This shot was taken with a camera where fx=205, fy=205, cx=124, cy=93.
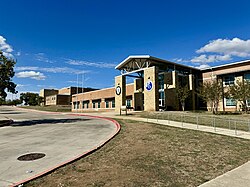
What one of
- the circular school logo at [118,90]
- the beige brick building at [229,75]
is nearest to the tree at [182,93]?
the beige brick building at [229,75]

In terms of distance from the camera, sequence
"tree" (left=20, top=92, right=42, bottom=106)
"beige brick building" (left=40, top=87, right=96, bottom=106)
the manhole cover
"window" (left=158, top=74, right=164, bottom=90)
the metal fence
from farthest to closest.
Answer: "tree" (left=20, top=92, right=42, bottom=106), "beige brick building" (left=40, top=87, right=96, bottom=106), "window" (left=158, top=74, right=164, bottom=90), the metal fence, the manhole cover

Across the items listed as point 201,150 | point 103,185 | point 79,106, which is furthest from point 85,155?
point 79,106

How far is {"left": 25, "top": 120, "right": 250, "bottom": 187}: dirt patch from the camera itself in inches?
230

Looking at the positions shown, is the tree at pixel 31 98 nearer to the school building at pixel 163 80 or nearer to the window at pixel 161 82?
the school building at pixel 163 80

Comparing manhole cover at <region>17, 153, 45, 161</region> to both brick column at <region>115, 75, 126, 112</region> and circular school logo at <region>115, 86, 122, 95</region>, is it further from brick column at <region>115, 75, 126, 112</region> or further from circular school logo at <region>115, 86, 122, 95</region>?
circular school logo at <region>115, 86, 122, 95</region>

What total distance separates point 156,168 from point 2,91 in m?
19.2

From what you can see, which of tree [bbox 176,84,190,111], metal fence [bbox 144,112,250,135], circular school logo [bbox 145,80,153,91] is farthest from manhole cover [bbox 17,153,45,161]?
tree [bbox 176,84,190,111]

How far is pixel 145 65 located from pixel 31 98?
92762mm

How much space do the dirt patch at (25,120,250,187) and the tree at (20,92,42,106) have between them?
359 feet

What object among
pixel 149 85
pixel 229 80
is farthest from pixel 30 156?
pixel 229 80

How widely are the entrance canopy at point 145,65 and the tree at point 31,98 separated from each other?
81.3m

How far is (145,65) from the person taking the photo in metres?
39.9

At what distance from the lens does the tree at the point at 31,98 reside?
111562 mm

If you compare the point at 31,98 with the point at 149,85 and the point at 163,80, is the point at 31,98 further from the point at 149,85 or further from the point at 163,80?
the point at 149,85
